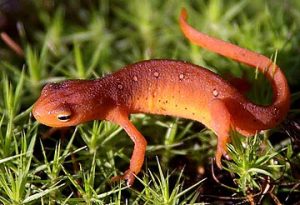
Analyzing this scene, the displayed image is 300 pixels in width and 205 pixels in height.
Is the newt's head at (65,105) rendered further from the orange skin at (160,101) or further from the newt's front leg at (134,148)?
the newt's front leg at (134,148)

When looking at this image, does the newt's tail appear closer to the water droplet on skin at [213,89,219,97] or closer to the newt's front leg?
the water droplet on skin at [213,89,219,97]

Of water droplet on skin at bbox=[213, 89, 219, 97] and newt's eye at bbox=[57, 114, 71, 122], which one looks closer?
newt's eye at bbox=[57, 114, 71, 122]

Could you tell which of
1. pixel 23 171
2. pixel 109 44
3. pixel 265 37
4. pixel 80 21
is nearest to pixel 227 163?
pixel 23 171

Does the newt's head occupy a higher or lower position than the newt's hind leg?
higher

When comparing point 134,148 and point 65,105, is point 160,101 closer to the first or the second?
point 134,148

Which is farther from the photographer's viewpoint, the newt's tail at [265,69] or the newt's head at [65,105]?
the newt's tail at [265,69]

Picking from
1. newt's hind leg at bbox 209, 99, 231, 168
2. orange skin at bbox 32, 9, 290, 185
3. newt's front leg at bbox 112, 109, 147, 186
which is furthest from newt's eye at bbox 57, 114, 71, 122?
newt's hind leg at bbox 209, 99, 231, 168

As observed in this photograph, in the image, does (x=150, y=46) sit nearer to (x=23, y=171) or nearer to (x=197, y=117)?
(x=197, y=117)

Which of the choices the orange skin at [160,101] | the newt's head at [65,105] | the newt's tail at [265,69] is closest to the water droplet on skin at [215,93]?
the orange skin at [160,101]
